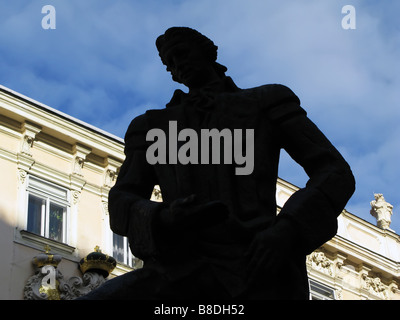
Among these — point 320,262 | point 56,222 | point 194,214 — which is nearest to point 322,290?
point 320,262

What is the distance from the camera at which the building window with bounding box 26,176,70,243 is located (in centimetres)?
1962

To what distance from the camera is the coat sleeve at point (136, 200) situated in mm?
3699

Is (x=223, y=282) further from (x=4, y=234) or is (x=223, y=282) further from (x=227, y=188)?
(x=4, y=234)

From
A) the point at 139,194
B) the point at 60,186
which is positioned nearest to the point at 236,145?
the point at 139,194

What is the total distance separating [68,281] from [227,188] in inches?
616

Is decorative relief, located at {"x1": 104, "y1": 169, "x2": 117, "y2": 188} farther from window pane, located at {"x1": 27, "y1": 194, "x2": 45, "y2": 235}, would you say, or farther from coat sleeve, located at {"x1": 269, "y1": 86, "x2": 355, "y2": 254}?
coat sleeve, located at {"x1": 269, "y1": 86, "x2": 355, "y2": 254}

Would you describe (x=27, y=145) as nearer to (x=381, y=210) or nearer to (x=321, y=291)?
(x=321, y=291)

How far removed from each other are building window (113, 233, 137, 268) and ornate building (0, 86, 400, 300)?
2 cm

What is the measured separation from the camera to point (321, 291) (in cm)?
2483

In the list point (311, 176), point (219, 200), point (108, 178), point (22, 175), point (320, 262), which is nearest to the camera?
point (219, 200)
